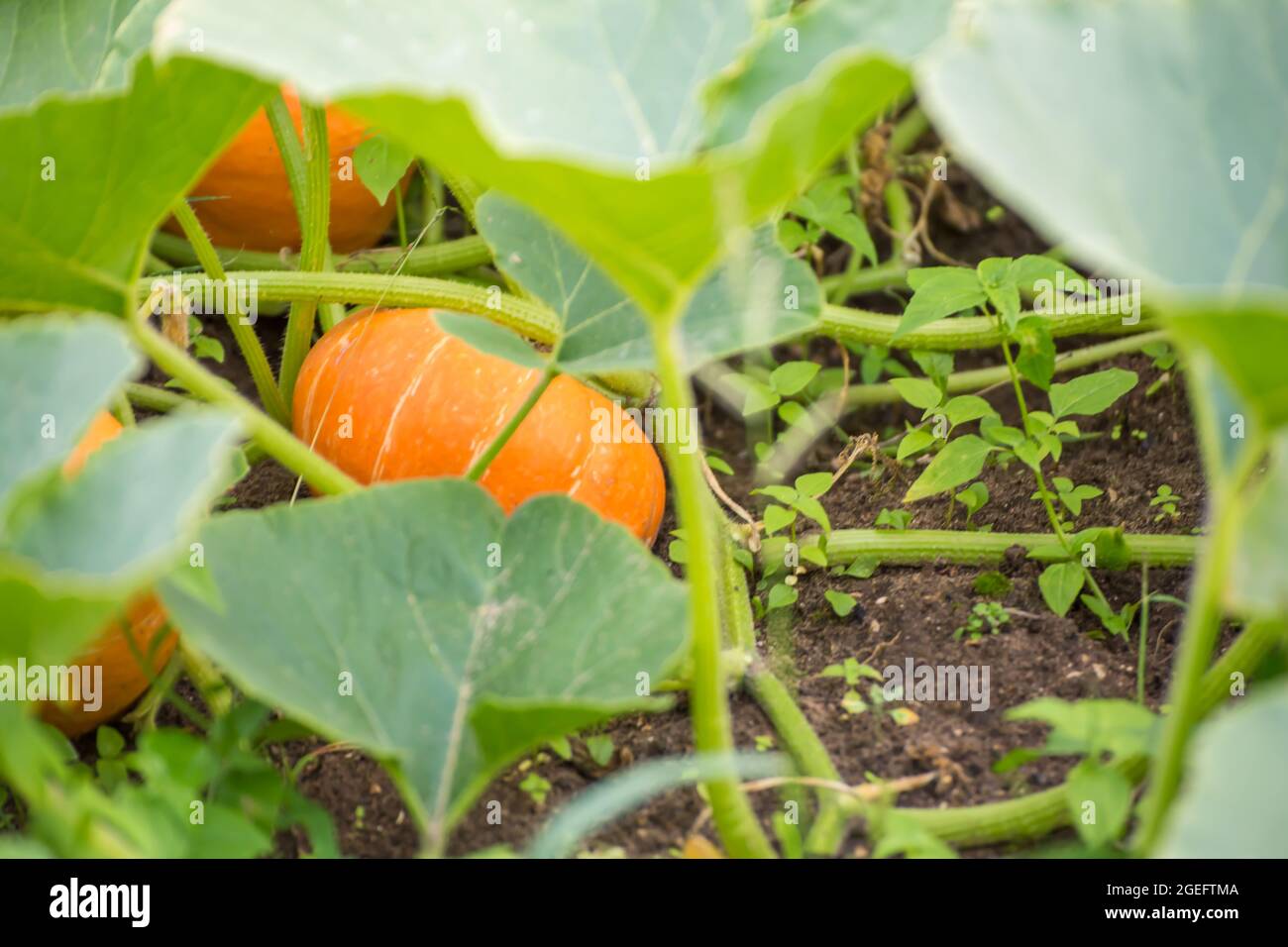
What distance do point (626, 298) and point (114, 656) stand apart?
22.7 inches

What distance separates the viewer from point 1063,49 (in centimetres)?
81

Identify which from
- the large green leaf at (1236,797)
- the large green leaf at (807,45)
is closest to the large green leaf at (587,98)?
the large green leaf at (807,45)

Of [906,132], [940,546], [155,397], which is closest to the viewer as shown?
[940,546]

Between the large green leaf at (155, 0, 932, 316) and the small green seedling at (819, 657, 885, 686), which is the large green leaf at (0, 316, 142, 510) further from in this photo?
the small green seedling at (819, 657, 885, 686)

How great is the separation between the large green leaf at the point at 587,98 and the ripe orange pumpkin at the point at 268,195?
0.79 m

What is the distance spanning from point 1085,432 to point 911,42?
948mm

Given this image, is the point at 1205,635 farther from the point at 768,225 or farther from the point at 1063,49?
the point at 768,225

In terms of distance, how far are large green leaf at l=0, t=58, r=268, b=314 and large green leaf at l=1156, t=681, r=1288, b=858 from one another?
0.80 metres

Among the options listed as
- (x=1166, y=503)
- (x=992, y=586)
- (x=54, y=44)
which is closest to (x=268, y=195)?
(x=54, y=44)

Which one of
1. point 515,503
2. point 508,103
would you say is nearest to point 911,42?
point 508,103

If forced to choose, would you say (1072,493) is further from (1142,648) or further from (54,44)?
(54,44)

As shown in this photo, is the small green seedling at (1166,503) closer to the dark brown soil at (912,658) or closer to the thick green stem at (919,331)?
the dark brown soil at (912,658)

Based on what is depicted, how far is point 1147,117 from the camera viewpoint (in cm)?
82
